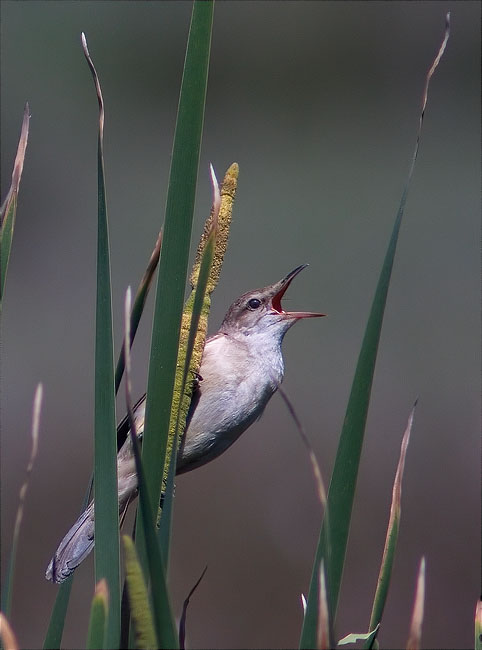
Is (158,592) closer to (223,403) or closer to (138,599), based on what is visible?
(138,599)

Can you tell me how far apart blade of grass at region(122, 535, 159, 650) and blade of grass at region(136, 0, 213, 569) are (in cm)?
16

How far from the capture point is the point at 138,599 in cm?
116

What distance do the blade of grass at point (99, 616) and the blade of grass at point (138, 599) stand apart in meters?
0.07

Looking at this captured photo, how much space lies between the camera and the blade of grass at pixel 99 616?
1231 millimetres

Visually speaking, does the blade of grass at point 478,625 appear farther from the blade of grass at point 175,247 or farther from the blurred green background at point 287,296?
the blurred green background at point 287,296

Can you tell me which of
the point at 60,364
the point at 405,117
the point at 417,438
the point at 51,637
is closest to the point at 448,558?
the point at 417,438

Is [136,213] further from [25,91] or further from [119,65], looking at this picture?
[119,65]

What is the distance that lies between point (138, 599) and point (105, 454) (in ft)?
0.84

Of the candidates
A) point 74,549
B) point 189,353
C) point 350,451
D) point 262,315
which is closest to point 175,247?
point 189,353

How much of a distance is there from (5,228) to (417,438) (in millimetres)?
5187

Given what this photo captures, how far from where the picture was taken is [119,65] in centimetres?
928

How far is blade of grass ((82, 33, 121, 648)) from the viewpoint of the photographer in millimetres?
1325

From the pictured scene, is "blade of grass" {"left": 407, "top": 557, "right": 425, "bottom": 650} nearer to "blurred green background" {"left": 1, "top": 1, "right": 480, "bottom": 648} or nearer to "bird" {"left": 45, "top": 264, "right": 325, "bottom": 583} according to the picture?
"bird" {"left": 45, "top": 264, "right": 325, "bottom": 583}

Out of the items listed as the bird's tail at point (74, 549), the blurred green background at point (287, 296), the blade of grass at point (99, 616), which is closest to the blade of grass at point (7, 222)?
the blade of grass at point (99, 616)
